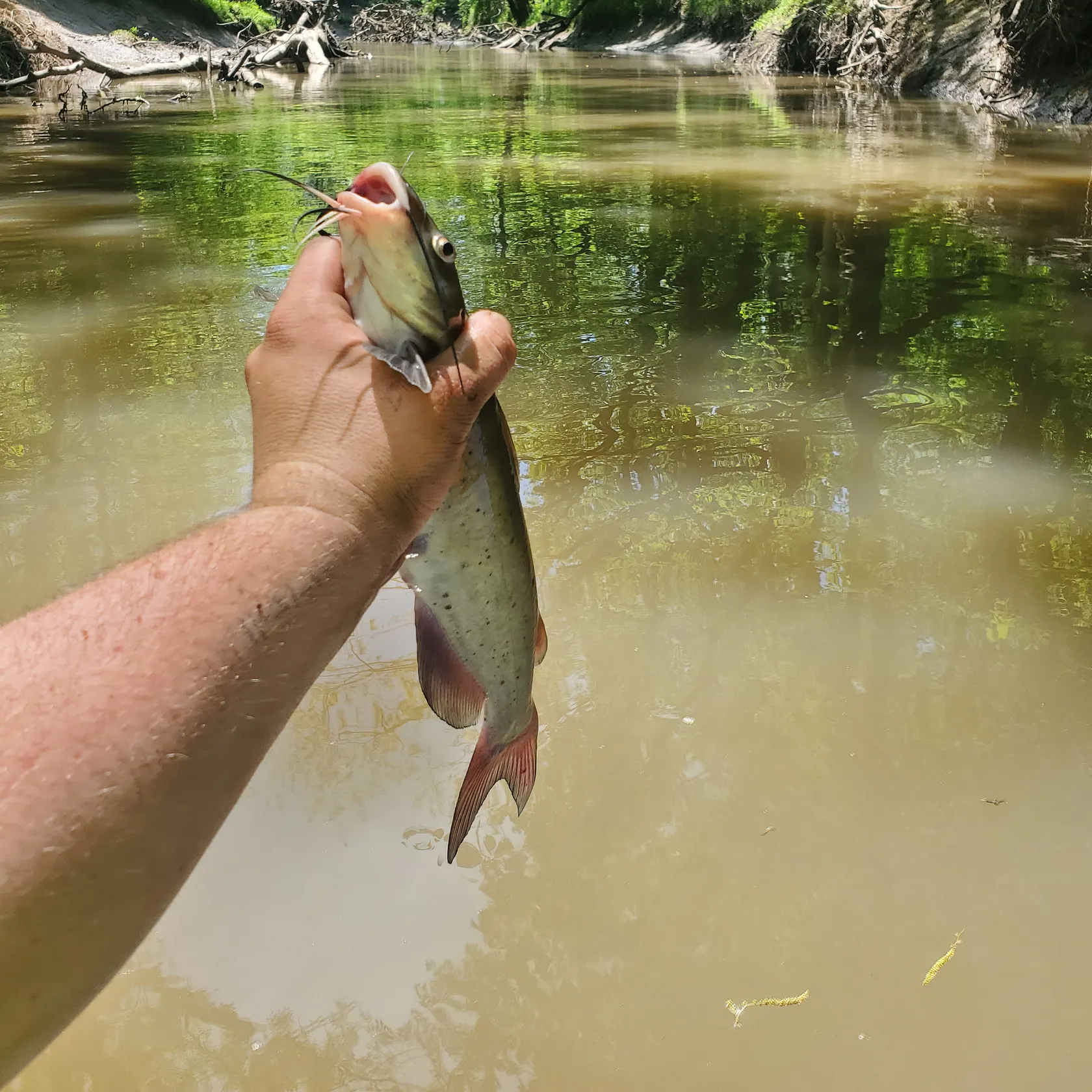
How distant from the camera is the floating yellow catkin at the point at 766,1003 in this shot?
1993mm

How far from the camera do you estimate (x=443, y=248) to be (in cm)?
138

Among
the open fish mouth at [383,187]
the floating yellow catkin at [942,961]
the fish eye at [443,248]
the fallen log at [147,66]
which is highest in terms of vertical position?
the fallen log at [147,66]

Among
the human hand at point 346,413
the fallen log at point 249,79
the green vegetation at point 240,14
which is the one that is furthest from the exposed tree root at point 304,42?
the human hand at point 346,413

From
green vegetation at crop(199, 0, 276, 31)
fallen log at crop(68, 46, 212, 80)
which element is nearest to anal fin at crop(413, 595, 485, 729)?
fallen log at crop(68, 46, 212, 80)

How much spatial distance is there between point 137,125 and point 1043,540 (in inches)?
717

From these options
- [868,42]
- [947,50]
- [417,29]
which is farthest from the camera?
[417,29]

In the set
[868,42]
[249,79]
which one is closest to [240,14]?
[249,79]

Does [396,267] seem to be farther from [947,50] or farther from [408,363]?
[947,50]

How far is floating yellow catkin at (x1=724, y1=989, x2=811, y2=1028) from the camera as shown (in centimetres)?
199

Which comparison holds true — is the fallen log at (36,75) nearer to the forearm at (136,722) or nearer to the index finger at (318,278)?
the index finger at (318,278)

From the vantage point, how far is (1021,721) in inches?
108

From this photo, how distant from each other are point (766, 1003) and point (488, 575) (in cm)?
110

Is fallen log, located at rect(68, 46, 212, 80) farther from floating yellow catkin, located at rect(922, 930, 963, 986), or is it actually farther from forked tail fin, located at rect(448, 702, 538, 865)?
floating yellow catkin, located at rect(922, 930, 963, 986)

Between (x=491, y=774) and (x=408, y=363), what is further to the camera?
(x=491, y=774)
